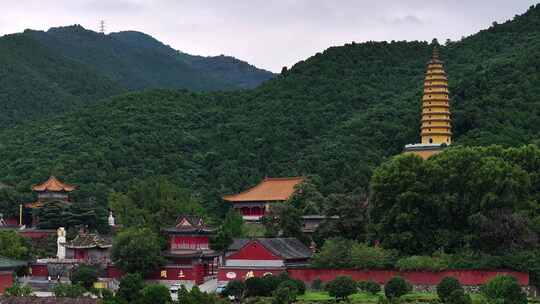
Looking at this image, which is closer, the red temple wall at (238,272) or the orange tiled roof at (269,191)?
the red temple wall at (238,272)

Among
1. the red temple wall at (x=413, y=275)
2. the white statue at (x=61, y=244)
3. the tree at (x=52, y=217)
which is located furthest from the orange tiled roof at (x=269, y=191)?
the red temple wall at (x=413, y=275)

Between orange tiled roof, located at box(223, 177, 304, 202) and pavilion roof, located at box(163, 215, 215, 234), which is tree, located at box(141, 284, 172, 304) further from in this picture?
orange tiled roof, located at box(223, 177, 304, 202)

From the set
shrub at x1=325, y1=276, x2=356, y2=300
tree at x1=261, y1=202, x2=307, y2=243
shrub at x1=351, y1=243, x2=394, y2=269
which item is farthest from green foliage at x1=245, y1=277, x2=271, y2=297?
tree at x1=261, y1=202, x2=307, y2=243

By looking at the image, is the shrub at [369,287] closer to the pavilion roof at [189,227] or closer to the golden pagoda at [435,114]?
the pavilion roof at [189,227]

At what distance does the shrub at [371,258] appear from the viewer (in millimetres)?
49031

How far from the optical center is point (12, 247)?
57.6 metres

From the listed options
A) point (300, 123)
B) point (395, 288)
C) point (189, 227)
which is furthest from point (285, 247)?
point (300, 123)

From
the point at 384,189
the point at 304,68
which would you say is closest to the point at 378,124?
the point at 304,68

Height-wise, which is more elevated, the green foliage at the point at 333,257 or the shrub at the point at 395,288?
the green foliage at the point at 333,257

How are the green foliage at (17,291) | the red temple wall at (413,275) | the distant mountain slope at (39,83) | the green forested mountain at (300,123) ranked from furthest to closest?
the distant mountain slope at (39,83), the green forested mountain at (300,123), the green foliage at (17,291), the red temple wall at (413,275)

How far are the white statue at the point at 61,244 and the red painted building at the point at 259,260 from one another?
31.2ft

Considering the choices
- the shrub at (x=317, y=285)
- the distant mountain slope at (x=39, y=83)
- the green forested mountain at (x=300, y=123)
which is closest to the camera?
the shrub at (x=317, y=285)

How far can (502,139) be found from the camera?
65562 millimetres

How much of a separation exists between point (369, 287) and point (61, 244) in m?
18.6
